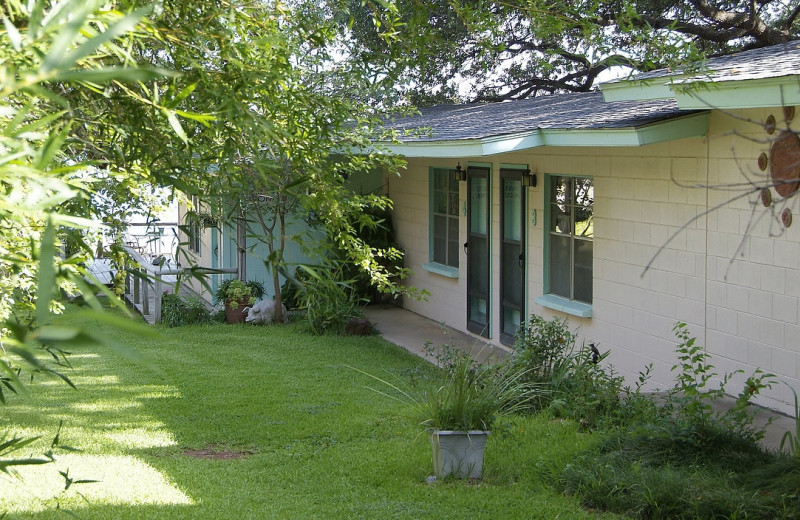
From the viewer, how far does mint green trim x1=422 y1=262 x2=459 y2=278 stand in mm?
12148

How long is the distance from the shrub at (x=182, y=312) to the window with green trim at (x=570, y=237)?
5.67 meters

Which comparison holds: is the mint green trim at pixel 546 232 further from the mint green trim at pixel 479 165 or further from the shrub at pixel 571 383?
the shrub at pixel 571 383

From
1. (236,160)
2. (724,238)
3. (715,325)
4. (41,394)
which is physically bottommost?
(41,394)

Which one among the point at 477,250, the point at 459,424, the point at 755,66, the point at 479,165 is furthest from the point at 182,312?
the point at 755,66


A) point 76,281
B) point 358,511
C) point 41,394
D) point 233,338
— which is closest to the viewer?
point 76,281

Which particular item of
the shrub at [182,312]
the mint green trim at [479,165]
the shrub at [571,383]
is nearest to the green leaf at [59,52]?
the shrub at [571,383]

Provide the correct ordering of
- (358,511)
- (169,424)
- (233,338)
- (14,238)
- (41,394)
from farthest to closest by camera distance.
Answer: (233,338)
(41,394)
(169,424)
(358,511)
(14,238)

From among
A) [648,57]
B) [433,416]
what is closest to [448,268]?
[433,416]

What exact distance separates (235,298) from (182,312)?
80cm

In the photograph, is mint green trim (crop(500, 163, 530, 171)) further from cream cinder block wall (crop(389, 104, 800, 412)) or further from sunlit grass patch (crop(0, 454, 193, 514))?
sunlit grass patch (crop(0, 454, 193, 514))

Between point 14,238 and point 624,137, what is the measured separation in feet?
16.7

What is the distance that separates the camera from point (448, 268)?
40.9ft

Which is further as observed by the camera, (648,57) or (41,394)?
(41,394)

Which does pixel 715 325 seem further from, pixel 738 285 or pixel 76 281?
pixel 76 281
